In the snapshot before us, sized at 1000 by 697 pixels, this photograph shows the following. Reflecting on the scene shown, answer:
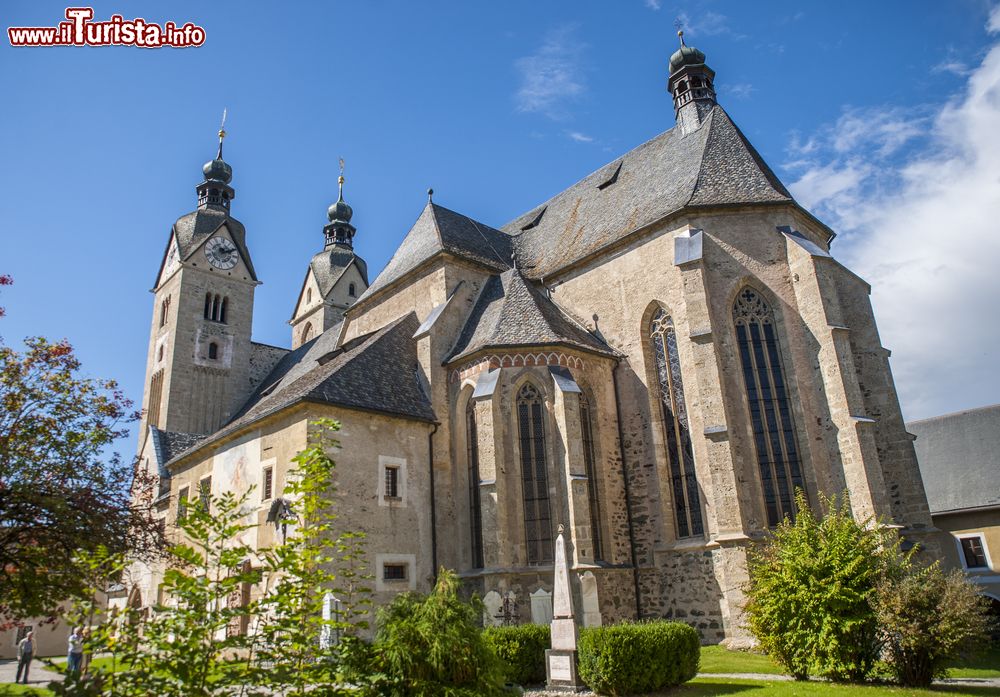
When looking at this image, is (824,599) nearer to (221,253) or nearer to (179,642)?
(179,642)

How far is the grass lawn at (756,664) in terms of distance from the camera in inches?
540

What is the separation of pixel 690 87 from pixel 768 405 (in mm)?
14102

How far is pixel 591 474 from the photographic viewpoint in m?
19.9

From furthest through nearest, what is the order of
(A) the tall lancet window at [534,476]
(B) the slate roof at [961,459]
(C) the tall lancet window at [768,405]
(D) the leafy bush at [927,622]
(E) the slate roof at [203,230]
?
(E) the slate roof at [203,230] < (B) the slate roof at [961,459] < (A) the tall lancet window at [534,476] < (C) the tall lancet window at [768,405] < (D) the leafy bush at [927,622]

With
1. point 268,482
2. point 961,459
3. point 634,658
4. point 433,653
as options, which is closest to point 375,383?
point 268,482

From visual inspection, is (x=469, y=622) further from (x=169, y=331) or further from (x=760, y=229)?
(x=169, y=331)

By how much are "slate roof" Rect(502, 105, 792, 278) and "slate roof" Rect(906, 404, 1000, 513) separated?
42.8ft

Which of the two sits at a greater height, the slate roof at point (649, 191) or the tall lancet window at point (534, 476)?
the slate roof at point (649, 191)

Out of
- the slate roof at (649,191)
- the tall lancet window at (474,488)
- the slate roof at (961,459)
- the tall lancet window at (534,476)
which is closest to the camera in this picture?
the tall lancet window at (534,476)

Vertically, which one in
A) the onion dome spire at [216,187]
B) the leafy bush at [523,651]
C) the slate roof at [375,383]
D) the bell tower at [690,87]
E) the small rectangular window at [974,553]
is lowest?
→ the leafy bush at [523,651]

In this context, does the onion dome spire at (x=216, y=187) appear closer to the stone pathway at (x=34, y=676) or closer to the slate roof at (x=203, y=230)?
the slate roof at (x=203, y=230)

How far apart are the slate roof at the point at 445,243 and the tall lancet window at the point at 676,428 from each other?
6.75 metres

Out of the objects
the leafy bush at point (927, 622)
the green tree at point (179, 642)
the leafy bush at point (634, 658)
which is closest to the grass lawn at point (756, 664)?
the leafy bush at point (927, 622)

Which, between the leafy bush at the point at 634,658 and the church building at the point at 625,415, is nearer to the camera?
the leafy bush at the point at 634,658
